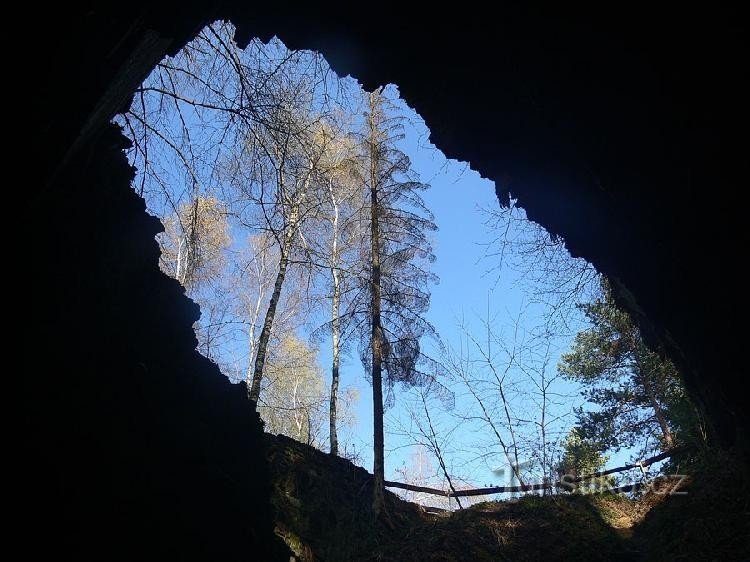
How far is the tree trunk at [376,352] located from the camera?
32.2ft

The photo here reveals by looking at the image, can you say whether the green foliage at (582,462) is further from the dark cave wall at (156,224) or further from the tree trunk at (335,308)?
the dark cave wall at (156,224)

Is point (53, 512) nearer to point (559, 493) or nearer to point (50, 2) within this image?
point (50, 2)

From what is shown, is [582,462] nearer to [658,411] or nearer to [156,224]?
[658,411]

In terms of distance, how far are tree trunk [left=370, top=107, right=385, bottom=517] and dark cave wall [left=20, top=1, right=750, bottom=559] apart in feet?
23.6

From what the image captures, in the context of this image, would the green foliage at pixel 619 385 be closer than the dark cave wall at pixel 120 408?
No

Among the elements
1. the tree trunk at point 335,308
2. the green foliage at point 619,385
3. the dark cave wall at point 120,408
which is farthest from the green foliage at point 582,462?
the dark cave wall at point 120,408

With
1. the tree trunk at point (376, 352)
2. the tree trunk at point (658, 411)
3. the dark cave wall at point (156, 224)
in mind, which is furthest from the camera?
the tree trunk at point (658, 411)

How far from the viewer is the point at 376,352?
11273 millimetres

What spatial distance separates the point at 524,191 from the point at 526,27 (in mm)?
1324

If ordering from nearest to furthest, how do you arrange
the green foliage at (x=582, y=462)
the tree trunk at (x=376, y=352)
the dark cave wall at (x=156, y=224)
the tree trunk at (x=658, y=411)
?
the dark cave wall at (x=156, y=224)
the tree trunk at (x=376, y=352)
the green foliage at (x=582, y=462)
the tree trunk at (x=658, y=411)

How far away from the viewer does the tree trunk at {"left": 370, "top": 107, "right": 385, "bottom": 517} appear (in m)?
9.83

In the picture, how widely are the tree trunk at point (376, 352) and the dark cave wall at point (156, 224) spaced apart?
23.6 feet

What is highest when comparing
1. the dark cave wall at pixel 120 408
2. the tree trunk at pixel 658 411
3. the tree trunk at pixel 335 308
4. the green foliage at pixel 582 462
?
the tree trunk at pixel 335 308

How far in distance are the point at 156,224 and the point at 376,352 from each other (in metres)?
8.68
